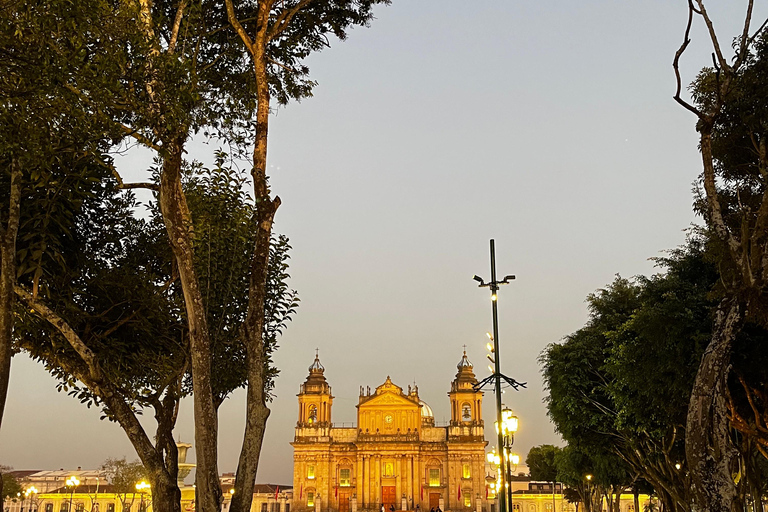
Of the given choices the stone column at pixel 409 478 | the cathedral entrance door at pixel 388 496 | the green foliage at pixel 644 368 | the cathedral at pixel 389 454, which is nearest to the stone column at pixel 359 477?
the cathedral at pixel 389 454

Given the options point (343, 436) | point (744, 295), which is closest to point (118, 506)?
point (343, 436)

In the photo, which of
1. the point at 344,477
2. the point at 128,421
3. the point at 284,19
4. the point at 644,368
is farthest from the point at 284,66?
the point at 344,477

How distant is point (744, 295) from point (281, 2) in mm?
7801

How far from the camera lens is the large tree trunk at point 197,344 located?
7.10 metres

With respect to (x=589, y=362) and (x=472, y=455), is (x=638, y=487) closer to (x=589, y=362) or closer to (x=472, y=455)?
(x=589, y=362)

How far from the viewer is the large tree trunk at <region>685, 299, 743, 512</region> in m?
9.88

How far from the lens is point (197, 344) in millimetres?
7250

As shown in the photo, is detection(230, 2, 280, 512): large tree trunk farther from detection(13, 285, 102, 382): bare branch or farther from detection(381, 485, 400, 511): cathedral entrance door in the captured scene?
detection(381, 485, 400, 511): cathedral entrance door

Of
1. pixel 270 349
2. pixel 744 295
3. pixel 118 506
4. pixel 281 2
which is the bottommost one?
pixel 118 506

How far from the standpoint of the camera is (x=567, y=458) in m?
28.5

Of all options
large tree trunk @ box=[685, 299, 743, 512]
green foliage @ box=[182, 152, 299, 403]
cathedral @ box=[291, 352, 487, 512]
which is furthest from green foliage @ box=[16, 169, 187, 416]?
cathedral @ box=[291, 352, 487, 512]

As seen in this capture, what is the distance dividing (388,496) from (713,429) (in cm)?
6721

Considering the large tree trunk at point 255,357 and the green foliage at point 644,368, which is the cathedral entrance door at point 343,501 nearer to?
the green foliage at point 644,368

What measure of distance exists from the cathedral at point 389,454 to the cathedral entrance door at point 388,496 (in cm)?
10
